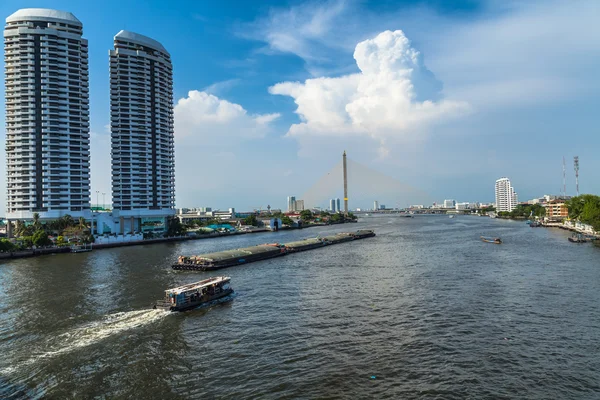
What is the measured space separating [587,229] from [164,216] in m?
94.2

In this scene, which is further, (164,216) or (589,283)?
(164,216)

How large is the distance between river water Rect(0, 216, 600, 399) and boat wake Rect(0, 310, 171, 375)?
103 mm

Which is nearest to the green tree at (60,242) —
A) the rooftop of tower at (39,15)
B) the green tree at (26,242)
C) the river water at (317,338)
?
the green tree at (26,242)

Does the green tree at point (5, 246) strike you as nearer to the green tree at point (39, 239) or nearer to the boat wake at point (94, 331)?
the green tree at point (39, 239)

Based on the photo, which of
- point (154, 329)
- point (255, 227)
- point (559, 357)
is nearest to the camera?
point (559, 357)

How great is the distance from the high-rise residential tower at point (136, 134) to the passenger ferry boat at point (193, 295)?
65.5m

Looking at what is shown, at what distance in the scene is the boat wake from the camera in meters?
17.4

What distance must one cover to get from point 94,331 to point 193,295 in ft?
21.0

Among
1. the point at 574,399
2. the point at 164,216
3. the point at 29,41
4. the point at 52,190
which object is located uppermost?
the point at 29,41

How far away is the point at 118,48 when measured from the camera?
87188 millimetres

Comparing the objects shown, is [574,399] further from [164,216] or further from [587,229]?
[164,216]

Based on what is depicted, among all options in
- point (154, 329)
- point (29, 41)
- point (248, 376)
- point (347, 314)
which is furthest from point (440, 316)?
point (29, 41)

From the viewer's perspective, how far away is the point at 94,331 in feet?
66.4

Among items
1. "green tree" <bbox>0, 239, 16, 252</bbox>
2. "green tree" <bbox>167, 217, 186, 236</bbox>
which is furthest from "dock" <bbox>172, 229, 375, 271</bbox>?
"green tree" <bbox>167, 217, 186, 236</bbox>
